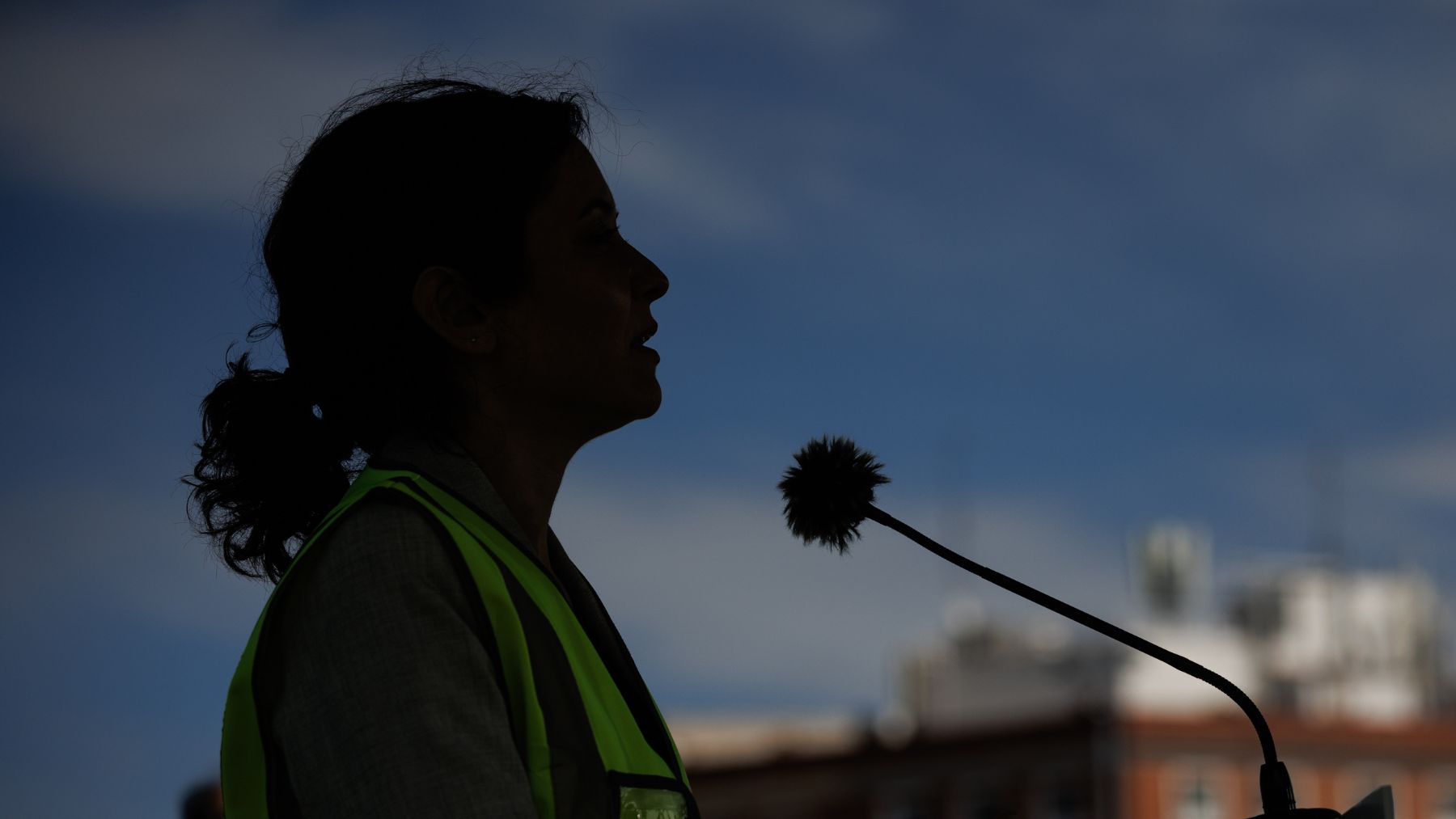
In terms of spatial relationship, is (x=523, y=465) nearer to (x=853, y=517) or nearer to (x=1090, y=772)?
(x=853, y=517)

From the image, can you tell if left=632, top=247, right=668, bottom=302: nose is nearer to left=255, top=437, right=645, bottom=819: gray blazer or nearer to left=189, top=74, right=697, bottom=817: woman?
left=189, top=74, right=697, bottom=817: woman

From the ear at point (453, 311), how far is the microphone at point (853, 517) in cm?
41

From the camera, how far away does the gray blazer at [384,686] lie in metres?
1.86

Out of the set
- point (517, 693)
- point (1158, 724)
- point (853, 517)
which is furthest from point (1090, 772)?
point (517, 693)

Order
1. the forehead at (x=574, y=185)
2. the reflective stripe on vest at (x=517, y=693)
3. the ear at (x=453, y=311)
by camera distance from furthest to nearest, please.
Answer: the forehead at (x=574, y=185) < the ear at (x=453, y=311) < the reflective stripe on vest at (x=517, y=693)

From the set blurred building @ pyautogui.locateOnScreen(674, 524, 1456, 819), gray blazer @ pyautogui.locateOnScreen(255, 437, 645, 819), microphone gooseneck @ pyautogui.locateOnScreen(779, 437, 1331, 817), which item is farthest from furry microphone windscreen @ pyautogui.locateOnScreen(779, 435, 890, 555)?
blurred building @ pyautogui.locateOnScreen(674, 524, 1456, 819)

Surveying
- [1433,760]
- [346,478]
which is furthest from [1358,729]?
[346,478]

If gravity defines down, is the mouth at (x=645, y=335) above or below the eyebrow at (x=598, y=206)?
below

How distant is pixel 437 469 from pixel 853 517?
20.1 inches

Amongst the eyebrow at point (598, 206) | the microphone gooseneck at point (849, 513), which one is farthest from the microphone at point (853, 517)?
the eyebrow at point (598, 206)

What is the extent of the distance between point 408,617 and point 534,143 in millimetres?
706

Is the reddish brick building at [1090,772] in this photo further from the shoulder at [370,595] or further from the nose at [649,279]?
the shoulder at [370,595]

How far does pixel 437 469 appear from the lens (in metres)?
2.21

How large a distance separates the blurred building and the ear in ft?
158
